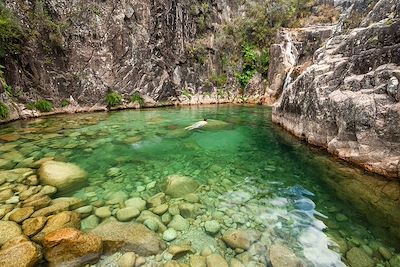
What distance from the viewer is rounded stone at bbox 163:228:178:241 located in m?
3.04

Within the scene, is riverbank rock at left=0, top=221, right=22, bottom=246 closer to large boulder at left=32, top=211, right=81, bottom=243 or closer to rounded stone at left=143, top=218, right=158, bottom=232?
large boulder at left=32, top=211, right=81, bottom=243

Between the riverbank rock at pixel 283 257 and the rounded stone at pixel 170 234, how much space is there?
4.03 feet

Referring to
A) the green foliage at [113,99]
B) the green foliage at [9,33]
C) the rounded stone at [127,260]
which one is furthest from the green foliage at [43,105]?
the rounded stone at [127,260]

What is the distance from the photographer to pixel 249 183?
4711 millimetres

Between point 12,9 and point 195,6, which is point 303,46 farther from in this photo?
point 12,9

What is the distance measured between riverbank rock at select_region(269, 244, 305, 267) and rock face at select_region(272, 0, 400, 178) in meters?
3.31

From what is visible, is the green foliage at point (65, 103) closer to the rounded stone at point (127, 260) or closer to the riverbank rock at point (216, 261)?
the rounded stone at point (127, 260)

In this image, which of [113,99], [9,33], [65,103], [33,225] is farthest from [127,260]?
[113,99]

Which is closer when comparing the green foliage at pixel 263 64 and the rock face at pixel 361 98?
the rock face at pixel 361 98

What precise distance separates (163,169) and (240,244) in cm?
288

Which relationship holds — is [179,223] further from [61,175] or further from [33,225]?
[61,175]

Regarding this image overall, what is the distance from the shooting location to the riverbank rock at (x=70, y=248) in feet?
8.18

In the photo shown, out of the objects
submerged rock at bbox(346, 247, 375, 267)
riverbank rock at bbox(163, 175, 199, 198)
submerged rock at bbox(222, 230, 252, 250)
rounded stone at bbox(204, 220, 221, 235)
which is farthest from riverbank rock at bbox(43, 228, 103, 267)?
submerged rock at bbox(346, 247, 375, 267)

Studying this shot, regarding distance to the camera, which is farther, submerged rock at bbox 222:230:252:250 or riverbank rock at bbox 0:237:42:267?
submerged rock at bbox 222:230:252:250
